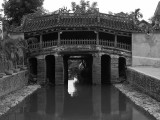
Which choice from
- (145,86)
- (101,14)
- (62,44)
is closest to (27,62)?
(62,44)

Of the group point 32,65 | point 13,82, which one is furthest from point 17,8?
point 13,82

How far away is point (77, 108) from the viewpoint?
48.3ft

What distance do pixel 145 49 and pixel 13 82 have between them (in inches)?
467

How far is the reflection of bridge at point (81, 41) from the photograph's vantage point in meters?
24.9

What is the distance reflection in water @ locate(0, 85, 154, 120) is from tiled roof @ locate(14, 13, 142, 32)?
7.04 metres

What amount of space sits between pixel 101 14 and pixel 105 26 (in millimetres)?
1624

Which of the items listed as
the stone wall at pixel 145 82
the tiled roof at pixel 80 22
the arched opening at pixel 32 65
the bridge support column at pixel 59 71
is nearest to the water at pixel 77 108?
the stone wall at pixel 145 82

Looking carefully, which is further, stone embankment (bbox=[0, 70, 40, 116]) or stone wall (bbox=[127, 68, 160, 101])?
stone wall (bbox=[127, 68, 160, 101])

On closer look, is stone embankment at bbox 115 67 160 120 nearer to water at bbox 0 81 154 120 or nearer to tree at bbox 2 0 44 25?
water at bbox 0 81 154 120

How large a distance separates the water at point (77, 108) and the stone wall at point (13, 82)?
1417 millimetres

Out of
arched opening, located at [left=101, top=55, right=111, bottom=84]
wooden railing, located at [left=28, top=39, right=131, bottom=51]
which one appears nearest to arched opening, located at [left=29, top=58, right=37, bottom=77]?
wooden railing, located at [left=28, top=39, right=131, bottom=51]

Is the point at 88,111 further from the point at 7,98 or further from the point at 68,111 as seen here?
the point at 7,98

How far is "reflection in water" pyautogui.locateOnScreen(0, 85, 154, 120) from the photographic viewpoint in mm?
12773

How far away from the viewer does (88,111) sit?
46.2 ft
